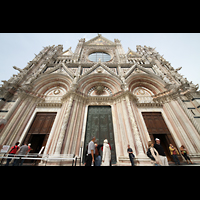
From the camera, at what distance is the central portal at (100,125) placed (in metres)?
6.62

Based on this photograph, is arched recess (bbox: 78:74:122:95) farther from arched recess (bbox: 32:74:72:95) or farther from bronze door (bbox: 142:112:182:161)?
bronze door (bbox: 142:112:182:161)

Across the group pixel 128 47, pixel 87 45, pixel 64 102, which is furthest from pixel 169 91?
pixel 87 45

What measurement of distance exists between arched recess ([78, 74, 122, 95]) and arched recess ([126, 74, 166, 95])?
122cm

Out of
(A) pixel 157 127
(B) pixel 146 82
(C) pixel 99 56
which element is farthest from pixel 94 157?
(C) pixel 99 56

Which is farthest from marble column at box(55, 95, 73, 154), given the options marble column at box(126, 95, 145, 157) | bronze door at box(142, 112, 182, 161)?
bronze door at box(142, 112, 182, 161)

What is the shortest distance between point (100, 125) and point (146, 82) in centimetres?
671

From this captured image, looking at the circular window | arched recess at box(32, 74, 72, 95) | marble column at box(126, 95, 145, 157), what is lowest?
marble column at box(126, 95, 145, 157)

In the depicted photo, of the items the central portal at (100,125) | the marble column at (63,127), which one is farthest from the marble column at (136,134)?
the marble column at (63,127)

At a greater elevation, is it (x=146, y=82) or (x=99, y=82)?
(x=146, y=82)

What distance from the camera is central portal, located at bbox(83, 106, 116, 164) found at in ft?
21.7

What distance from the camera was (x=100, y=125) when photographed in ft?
24.1

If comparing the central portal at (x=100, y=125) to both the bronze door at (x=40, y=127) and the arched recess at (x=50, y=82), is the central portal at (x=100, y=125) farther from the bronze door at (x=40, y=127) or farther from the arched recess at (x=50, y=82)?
the arched recess at (x=50, y=82)

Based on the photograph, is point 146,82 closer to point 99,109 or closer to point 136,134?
point 99,109
